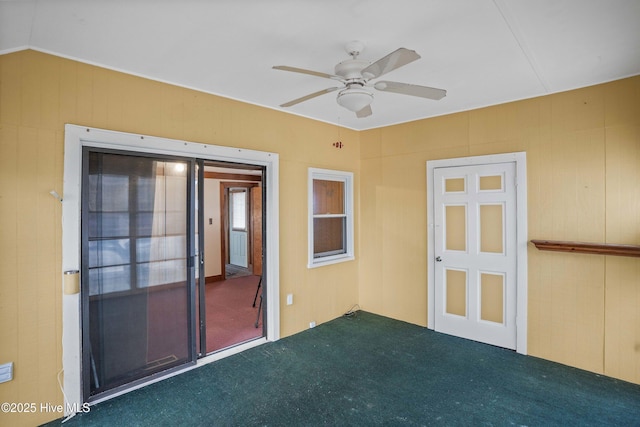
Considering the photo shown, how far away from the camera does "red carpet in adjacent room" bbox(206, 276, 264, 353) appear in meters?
3.77

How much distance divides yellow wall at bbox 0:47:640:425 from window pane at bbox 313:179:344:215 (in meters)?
0.27

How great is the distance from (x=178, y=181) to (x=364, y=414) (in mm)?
2556

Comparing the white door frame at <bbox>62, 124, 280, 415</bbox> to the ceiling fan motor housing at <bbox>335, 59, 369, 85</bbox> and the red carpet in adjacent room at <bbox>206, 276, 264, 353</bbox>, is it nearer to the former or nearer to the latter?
the red carpet in adjacent room at <bbox>206, 276, 264, 353</bbox>

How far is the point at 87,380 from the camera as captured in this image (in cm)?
251

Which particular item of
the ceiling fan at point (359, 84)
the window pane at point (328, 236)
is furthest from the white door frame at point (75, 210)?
the window pane at point (328, 236)

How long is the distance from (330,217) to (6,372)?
138 inches

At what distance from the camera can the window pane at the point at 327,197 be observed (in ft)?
14.5

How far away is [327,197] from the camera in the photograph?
15.1 feet

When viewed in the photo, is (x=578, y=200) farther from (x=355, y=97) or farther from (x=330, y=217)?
(x=330, y=217)

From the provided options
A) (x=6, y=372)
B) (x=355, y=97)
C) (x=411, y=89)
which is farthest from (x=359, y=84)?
(x=6, y=372)

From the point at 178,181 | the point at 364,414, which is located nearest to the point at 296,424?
the point at 364,414

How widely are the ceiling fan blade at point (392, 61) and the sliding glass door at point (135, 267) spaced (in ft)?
6.38

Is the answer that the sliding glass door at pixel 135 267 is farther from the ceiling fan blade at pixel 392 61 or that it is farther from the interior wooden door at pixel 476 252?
the interior wooden door at pixel 476 252

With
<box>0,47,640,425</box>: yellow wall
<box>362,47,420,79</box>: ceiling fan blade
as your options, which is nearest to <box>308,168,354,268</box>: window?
<box>0,47,640,425</box>: yellow wall
